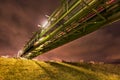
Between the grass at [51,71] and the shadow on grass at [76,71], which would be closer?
the grass at [51,71]

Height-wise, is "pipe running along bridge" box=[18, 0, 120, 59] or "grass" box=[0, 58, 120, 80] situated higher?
"pipe running along bridge" box=[18, 0, 120, 59]

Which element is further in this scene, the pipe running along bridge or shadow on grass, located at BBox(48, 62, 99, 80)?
shadow on grass, located at BBox(48, 62, 99, 80)

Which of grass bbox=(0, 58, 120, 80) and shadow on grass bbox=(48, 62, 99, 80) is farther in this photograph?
shadow on grass bbox=(48, 62, 99, 80)

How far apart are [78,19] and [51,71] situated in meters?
3.05

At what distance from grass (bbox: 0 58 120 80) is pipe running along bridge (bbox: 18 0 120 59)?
63.0 inches

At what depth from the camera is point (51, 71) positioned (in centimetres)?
1045

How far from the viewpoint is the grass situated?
9461 millimetres

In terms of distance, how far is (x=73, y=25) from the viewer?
385 inches

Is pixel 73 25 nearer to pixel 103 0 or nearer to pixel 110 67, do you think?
pixel 103 0

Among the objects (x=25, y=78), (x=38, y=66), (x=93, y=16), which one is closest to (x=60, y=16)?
(x=93, y=16)

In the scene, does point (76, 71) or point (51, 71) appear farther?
point (76, 71)

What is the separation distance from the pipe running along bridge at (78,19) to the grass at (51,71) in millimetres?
1601

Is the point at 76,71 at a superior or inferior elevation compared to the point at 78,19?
inferior

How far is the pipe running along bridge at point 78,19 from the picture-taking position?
8.00m
